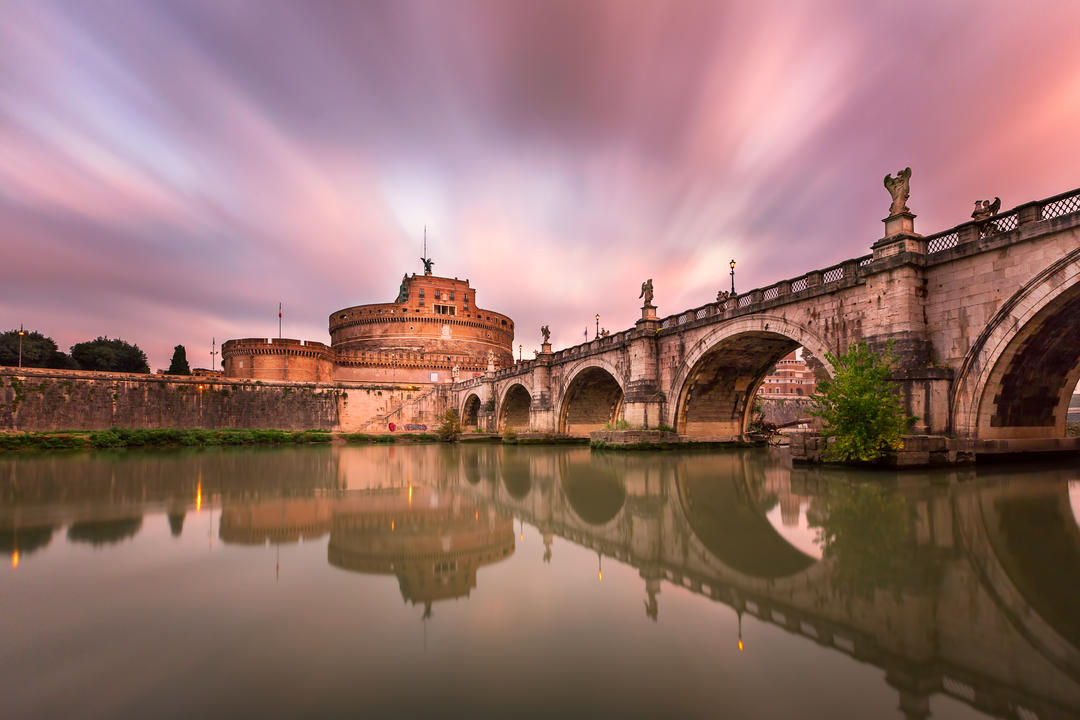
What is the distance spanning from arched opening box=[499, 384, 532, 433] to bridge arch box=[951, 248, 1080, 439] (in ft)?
99.6

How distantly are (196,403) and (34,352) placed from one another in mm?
19634

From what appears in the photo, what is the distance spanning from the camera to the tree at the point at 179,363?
5397cm

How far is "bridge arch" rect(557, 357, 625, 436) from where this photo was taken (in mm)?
31016

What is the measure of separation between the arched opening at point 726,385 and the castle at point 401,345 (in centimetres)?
3281

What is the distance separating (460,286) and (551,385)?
40523mm


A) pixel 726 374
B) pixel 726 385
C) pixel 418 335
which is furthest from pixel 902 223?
pixel 418 335

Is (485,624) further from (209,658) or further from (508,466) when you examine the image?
(508,466)

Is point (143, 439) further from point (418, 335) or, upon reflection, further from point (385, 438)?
point (418, 335)

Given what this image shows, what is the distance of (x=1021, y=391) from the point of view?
1284cm

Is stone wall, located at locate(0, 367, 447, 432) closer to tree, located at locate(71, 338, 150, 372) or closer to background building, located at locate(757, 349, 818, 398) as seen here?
tree, located at locate(71, 338, 150, 372)

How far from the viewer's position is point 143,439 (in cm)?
2966

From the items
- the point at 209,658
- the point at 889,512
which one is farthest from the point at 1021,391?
the point at 209,658

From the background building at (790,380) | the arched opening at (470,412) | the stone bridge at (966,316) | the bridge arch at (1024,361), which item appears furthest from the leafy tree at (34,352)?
the background building at (790,380)

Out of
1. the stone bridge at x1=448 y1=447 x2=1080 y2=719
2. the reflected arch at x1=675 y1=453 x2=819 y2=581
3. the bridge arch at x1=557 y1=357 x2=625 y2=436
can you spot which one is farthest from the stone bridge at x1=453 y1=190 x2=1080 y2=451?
the bridge arch at x1=557 y1=357 x2=625 y2=436
